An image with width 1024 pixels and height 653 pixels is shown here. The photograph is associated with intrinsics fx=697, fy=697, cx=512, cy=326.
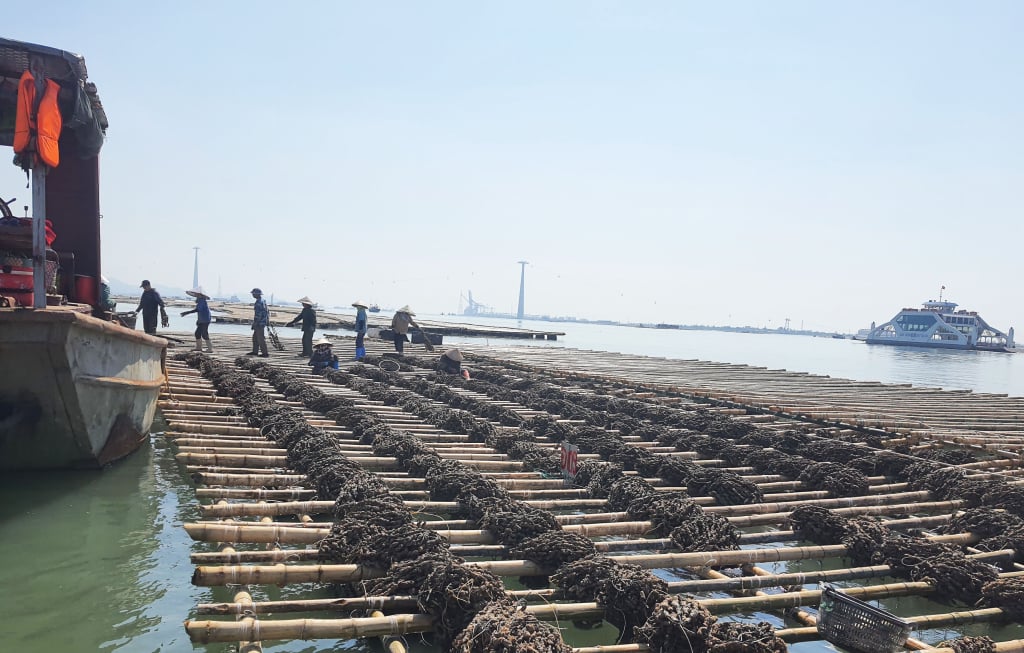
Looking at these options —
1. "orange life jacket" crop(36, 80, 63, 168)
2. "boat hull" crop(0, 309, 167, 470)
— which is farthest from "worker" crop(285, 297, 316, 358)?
"orange life jacket" crop(36, 80, 63, 168)

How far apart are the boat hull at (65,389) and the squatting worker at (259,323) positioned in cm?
908

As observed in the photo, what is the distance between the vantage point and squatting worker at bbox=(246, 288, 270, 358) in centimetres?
1686

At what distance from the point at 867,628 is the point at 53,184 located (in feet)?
31.1

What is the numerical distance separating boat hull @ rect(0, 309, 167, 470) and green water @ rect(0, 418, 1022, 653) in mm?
402

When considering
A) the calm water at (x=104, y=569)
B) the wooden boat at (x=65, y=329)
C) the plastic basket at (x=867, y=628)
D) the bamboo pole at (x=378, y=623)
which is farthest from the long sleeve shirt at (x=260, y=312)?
the plastic basket at (x=867, y=628)

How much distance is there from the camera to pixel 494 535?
17.9 feet

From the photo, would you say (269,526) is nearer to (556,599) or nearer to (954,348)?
(556,599)

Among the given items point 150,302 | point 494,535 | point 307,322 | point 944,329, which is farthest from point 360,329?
point 944,329

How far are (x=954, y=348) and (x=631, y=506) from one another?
9480cm

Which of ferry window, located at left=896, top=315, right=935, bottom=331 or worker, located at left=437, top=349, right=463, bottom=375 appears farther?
ferry window, located at left=896, top=315, right=935, bottom=331

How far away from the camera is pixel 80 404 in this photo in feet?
21.5

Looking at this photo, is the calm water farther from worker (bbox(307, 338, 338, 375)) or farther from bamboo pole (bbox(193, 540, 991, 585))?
worker (bbox(307, 338, 338, 375))

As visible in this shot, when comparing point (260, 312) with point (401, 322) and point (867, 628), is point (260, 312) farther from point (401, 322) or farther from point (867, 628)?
point (867, 628)

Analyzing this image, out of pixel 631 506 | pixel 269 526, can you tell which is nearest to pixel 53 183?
pixel 269 526
